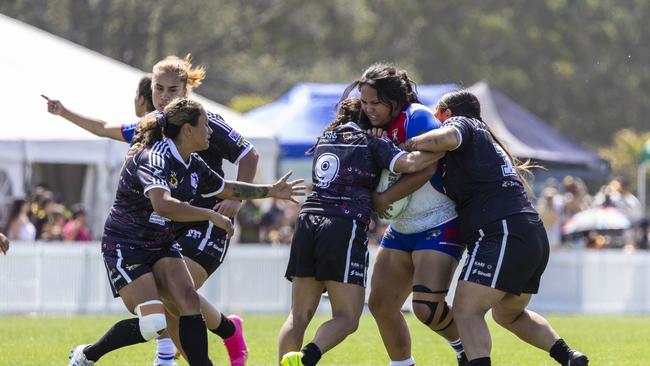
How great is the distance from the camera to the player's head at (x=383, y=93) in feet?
25.2

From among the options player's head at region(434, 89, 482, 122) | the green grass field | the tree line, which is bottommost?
the green grass field

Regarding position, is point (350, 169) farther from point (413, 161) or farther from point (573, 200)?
point (573, 200)

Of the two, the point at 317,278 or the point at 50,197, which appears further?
the point at 50,197

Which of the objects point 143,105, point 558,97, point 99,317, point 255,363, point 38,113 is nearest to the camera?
point 143,105

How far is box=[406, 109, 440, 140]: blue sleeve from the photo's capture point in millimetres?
7750

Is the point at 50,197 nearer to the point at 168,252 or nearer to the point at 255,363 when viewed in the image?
the point at 255,363

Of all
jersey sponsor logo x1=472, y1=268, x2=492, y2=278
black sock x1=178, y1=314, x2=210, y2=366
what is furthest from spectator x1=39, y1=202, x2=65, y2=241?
jersey sponsor logo x1=472, y1=268, x2=492, y2=278

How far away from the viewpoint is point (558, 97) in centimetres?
5250

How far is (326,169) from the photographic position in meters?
7.65

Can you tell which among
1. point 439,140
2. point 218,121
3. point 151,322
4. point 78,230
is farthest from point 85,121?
point 78,230

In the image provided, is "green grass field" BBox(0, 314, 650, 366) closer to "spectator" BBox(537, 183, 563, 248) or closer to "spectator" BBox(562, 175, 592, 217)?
"spectator" BBox(537, 183, 563, 248)

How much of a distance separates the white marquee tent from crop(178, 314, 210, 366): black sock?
357 inches

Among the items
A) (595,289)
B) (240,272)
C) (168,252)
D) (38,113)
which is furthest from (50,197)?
(168,252)

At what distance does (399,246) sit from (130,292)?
1.62 m
